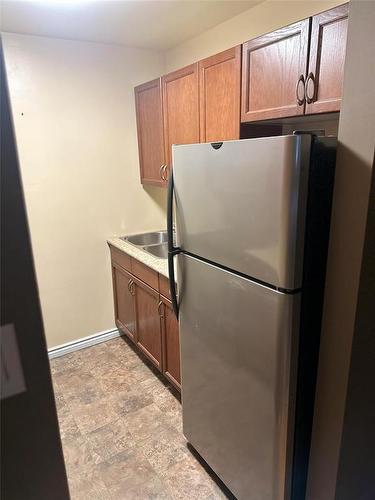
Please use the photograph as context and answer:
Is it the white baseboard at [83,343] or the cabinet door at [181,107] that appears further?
the white baseboard at [83,343]

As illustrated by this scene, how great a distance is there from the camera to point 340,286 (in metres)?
1.11

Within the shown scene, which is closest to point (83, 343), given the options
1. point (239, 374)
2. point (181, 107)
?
point (239, 374)

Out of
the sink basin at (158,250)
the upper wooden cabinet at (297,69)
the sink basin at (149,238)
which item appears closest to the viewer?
the upper wooden cabinet at (297,69)

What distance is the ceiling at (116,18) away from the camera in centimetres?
190

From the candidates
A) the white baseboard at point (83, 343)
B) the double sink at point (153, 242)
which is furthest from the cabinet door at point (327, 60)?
the white baseboard at point (83, 343)

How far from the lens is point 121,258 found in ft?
9.03

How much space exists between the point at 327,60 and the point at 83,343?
108 inches

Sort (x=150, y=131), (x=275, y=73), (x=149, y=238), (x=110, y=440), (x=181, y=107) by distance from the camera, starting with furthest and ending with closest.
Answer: (x=149, y=238)
(x=150, y=131)
(x=181, y=107)
(x=110, y=440)
(x=275, y=73)

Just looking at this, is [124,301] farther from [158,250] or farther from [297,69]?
[297,69]

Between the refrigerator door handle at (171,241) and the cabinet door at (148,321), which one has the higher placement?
the refrigerator door handle at (171,241)

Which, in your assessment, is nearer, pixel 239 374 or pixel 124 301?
pixel 239 374

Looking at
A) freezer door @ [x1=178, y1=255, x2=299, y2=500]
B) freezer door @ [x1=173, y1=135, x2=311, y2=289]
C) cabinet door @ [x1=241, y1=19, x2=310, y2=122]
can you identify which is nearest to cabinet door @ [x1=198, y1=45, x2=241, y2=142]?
cabinet door @ [x1=241, y1=19, x2=310, y2=122]

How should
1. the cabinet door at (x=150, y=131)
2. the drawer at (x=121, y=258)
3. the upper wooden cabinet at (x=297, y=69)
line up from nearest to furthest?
1. the upper wooden cabinet at (x=297, y=69)
2. the cabinet door at (x=150, y=131)
3. the drawer at (x=121, y=258)

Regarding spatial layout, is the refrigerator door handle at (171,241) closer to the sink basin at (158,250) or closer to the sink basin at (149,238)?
the sink basin at (158,250)
